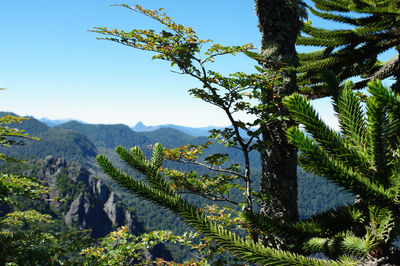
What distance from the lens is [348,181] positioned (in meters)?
1.28

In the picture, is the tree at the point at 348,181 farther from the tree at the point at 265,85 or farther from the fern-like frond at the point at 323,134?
the tree at the point at 265,85

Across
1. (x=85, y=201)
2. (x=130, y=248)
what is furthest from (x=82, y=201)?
(x=130, y=248)

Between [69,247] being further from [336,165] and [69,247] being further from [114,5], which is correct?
[336,165]

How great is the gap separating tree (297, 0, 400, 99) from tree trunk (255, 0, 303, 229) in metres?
1.16

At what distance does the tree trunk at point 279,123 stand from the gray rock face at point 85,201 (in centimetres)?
15489

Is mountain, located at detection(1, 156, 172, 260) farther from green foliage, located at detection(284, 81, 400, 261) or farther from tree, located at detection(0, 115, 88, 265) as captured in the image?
green foliage, located at detection(284, 81, 400, 261)

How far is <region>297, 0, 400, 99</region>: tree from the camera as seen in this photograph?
5809 millimetres

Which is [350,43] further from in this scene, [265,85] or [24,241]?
[24,241]

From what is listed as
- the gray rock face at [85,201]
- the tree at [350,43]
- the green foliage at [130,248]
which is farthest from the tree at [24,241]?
the gray rock face at [85,201]

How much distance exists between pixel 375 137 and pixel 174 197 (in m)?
1.29

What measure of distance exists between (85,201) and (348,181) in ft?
559

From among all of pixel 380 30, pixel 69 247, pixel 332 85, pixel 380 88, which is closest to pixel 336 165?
pixel 380 88

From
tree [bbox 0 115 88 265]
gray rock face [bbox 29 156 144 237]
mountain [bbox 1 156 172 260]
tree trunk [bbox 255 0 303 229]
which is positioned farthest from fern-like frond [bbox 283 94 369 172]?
gray rock face [bbox 29 156 144 237]

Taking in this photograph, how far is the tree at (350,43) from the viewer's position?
5.81 meters
